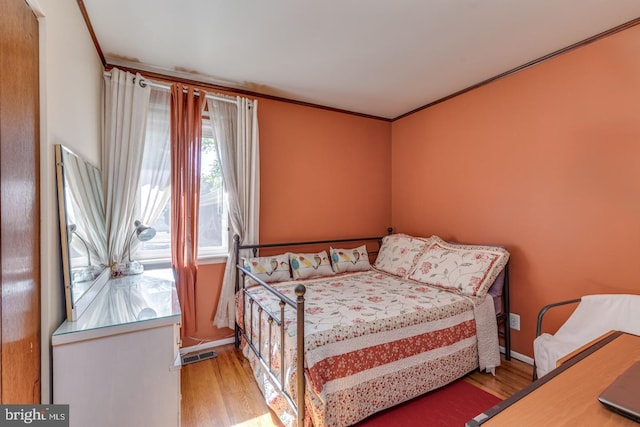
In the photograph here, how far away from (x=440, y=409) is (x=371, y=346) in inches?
25.5

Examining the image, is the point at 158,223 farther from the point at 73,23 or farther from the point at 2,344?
the point at 2,344

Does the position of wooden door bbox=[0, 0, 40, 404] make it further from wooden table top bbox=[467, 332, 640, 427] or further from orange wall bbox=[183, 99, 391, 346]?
orange wall bbox=[183, 99, 391, 346]

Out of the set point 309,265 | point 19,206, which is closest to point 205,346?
point 309,265

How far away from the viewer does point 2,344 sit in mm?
797

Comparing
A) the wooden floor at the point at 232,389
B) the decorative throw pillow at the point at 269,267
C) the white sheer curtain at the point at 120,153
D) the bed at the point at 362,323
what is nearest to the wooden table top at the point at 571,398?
the bed at the point at 362,323

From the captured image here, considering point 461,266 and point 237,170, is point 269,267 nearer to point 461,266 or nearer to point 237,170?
point 237,170

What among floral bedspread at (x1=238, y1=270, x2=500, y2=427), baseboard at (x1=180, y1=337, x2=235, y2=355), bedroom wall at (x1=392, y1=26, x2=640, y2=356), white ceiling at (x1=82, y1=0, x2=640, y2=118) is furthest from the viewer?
baseboard at (x1=180, y1=337, x2=235, y2=355)

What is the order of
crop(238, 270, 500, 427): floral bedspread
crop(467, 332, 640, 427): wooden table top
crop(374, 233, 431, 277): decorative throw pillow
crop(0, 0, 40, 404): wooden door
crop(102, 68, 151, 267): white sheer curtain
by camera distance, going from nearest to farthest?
1. crop(467, 332, 640, 427): wooden table top
2. crop(0, 0, 40, 404): wooden door
3. crop(238, 270, 500, 427): floral bedspread
4. crop(102, 68, 151, 267): white sheer curtain
5. crop(374, 233, 431, 277): decorative throw pillow

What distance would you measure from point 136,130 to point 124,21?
0.75 meters

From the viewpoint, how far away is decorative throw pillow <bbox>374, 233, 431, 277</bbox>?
2.89m

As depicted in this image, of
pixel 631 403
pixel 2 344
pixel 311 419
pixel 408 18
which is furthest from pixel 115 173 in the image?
pixel 631 403

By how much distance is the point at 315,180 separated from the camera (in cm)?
316

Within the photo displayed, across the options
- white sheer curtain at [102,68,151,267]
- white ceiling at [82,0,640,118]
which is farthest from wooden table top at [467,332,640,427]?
white sheer curtain at [102,68,151,267]

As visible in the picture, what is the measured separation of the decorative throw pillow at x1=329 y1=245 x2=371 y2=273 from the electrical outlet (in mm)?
1343
